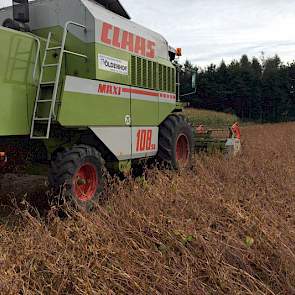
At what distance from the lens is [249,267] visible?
2.85 m

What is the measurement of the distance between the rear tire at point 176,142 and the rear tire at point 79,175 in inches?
78.2

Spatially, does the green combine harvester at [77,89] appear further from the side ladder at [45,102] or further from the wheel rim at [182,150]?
the wheel rim at [182,150]

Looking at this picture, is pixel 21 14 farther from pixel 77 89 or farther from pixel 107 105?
pixel 107 105

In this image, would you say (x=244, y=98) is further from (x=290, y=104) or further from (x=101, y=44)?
(x=101, y=44)

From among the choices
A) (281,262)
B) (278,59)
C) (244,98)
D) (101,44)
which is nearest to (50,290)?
(281,262)

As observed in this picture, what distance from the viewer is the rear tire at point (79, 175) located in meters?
4.63

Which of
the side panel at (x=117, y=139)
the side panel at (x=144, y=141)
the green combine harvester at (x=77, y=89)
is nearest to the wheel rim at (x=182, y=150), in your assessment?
Result: the side panel at (x=144, y=141)

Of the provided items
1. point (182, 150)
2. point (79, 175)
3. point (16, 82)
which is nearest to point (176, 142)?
point (182, 150)

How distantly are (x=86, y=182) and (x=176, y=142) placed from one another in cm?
249

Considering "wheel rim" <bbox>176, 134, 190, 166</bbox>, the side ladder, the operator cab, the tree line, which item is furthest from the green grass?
the side ladder

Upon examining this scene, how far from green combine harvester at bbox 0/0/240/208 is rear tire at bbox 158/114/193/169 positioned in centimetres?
26

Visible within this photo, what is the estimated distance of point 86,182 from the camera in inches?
204

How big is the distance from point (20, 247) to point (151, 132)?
3691 mm

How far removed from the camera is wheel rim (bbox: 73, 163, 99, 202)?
4.99 metres
